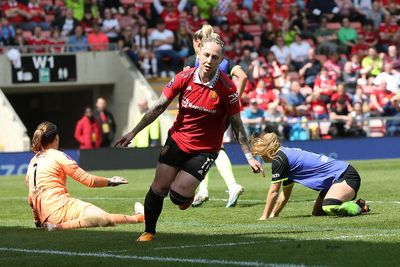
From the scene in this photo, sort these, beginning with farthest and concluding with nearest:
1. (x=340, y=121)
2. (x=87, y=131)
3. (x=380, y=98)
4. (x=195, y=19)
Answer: (x=195, y=19) < (x=380, y=98) < (x=340, y=121) < (x=87, y=131)

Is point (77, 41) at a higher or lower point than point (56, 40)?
lower

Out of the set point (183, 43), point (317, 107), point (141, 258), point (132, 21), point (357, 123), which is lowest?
point (357, 123)

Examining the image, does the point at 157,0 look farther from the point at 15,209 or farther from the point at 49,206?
the point at 49,206

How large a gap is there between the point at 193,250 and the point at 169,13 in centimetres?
2631

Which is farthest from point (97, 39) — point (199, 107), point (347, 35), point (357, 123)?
point (199, 107)

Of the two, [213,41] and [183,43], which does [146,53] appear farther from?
[213,41]

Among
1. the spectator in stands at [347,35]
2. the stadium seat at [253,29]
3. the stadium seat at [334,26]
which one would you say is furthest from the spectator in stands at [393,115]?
the stadium seat at [253,29]

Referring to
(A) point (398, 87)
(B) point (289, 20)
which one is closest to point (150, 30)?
(B) point (289, 20)

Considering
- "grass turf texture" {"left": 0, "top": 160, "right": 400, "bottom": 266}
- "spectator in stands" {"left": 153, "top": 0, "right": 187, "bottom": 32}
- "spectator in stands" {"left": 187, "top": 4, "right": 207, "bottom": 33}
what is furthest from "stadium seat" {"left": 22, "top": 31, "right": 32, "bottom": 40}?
"grass turf texture" {"left": 0, "top": 160, "right": 400, "bottom": 266}

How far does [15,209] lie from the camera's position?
1752cm

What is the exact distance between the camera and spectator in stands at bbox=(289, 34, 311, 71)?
35.7 m

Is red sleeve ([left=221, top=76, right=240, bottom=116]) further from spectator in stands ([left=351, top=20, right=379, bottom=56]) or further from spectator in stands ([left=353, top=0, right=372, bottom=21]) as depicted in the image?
spectator in stands ([left=353, top=0, right=372, bottom=21])

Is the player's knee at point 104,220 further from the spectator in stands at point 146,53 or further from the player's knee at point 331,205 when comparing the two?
the spectator in stands at point 146,53

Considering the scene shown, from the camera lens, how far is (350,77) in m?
35.0
